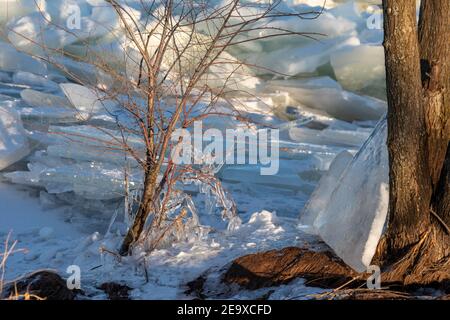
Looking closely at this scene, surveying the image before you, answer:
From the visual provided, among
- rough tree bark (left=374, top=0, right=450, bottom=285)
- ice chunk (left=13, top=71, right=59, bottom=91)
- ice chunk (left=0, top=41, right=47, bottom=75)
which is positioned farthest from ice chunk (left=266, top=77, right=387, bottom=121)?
rough tree bark (left=374, top=0, right=450, bottom=285)

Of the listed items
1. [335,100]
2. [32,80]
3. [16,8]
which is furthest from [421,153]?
[16,8]

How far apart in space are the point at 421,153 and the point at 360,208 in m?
0.71

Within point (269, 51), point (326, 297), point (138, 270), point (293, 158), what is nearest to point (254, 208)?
point (293, 158)

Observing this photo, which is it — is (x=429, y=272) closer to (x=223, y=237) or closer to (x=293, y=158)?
(x=223, y=237)

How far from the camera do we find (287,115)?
11938mm

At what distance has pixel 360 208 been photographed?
4.84m

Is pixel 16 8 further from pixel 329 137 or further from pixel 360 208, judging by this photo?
pixel 360 208

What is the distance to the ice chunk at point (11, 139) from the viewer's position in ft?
28.6

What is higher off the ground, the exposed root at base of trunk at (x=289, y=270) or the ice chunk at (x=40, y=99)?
the ice chunk at (x=40, y=99)

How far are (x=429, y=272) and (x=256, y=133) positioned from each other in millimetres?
5972

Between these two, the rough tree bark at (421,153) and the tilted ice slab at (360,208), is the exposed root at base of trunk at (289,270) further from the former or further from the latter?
the rough tree bark at (421,153)

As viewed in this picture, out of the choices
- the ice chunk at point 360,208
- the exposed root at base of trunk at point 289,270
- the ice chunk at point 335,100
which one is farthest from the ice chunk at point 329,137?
the exposed root at base of trunk at point 289,270

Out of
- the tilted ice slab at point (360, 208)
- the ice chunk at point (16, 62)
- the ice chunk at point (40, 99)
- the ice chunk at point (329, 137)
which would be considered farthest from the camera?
the ice chunk at point (16, 62)

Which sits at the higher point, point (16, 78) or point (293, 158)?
point (16, 78)
